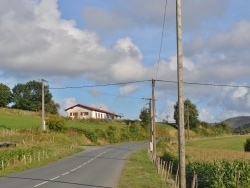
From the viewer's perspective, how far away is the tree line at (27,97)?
13025 centimetres

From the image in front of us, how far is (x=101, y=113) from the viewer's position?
162 metres

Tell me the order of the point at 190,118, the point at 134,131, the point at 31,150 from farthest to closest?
the point at 190,118
the point at 134,131
the point at 31,150

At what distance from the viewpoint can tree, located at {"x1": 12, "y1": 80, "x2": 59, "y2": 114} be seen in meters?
135

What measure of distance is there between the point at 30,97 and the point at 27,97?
98 cm

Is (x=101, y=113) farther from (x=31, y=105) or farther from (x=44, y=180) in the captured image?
(x=44, y=180)

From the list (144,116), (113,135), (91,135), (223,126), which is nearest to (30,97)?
(144,116)

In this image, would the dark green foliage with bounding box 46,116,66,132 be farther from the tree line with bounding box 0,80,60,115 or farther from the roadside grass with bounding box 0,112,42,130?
the tree line with bounding box 0,80,60,115

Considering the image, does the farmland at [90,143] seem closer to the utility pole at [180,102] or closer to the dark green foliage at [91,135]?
the dark green foliage at [91,135]

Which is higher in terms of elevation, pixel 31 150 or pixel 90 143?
pixel 31 150

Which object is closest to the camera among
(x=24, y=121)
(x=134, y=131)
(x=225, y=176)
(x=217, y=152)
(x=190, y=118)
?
(x=225, y=176)

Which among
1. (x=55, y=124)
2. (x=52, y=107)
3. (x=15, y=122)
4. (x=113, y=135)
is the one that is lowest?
(x=113, y=135)

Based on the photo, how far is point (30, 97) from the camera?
138 metres

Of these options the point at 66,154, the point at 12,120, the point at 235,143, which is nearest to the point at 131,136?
the point at 235,143

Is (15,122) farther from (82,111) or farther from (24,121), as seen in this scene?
(82,111)
